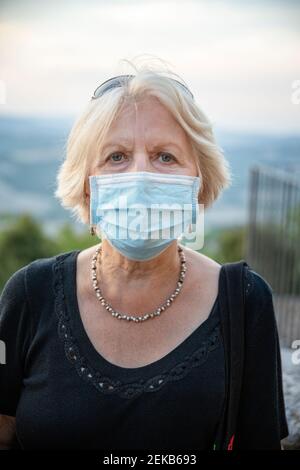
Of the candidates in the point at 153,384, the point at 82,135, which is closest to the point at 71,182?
the point at 82,135

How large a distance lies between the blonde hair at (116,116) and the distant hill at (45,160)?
30.4 feet

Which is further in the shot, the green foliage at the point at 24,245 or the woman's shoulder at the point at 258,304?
the green foliage at the point at 24,245

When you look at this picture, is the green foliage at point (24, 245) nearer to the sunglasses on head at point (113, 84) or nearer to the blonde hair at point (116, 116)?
the blonde hair at point (116, 116)

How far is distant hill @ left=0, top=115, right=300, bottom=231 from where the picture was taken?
12703mm

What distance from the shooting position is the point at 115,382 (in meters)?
2.44

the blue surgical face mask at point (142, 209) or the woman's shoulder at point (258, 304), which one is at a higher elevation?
the blue surgical face mask at point (142, 209)

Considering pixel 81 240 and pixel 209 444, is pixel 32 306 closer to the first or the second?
pixel 209 444

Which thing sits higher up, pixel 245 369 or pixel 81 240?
pixel 245 369

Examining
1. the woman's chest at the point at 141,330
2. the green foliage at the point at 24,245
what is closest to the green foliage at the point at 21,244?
the green foliage at the point at 24,245

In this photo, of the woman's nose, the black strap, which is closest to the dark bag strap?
the black strap

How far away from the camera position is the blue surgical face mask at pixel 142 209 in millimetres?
2412

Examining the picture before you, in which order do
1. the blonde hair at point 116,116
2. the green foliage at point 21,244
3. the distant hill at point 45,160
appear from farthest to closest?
1. the distant hill at point 45,160
2. the green foliage at point 21,244
3. the blonde hair at point 116,116

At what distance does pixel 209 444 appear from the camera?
8.25 ft

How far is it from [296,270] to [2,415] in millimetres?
4840
